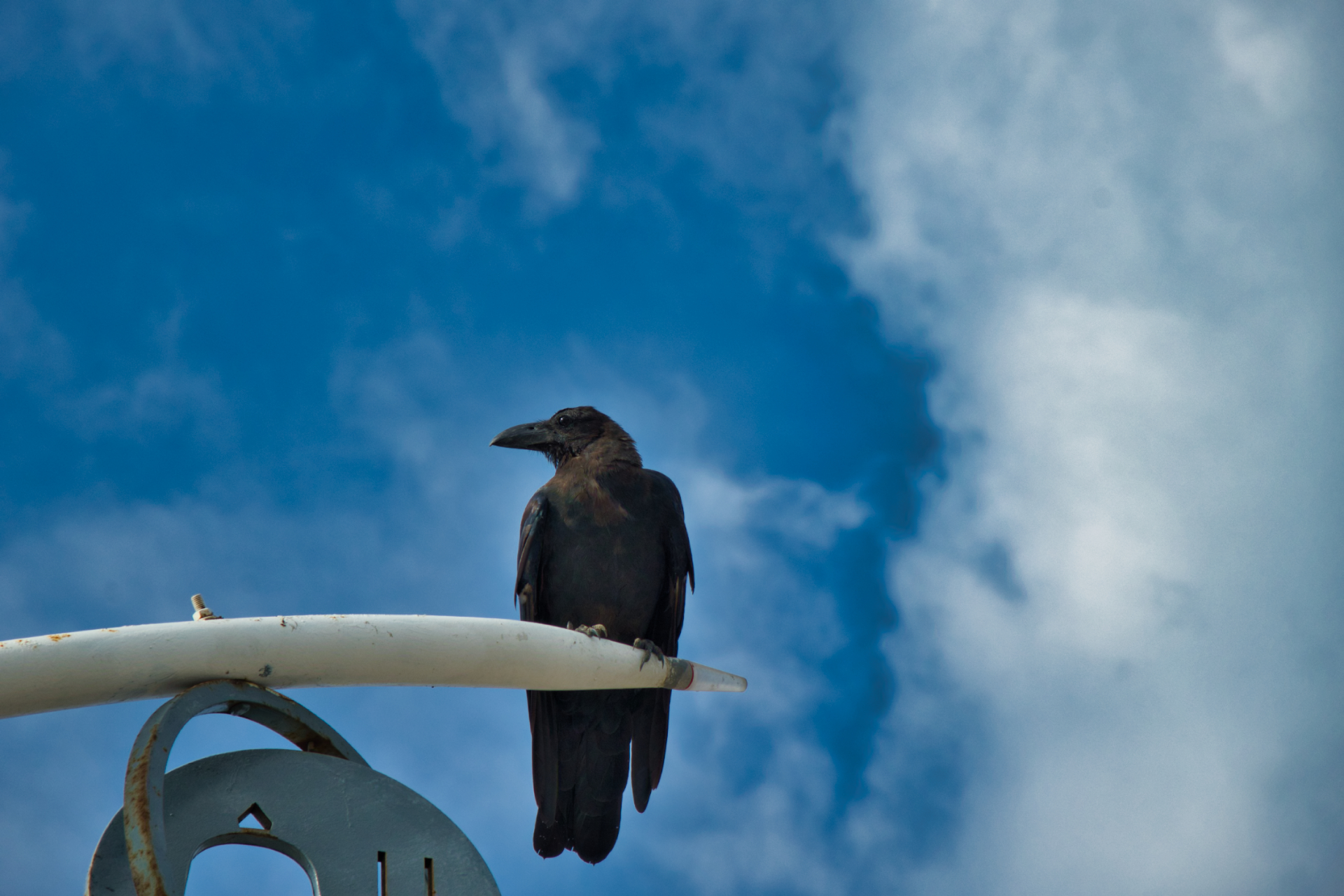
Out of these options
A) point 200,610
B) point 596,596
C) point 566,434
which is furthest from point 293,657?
point 566,434

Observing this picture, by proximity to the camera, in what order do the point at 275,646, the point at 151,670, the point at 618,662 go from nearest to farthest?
the point at 151,670 → the point at 275,646 → the point at 618,662

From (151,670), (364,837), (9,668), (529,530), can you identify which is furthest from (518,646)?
(529,530)

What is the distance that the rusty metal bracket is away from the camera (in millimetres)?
1933

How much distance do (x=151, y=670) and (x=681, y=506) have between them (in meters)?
4.55

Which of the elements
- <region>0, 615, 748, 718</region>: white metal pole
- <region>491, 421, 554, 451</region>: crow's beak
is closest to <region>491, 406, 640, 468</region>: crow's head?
<region>491, 421, 554, 451</region>: crow's beak

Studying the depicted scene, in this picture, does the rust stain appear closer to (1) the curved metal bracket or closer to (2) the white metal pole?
(1) the curved metal bracket

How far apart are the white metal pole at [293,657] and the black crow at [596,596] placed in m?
2.51

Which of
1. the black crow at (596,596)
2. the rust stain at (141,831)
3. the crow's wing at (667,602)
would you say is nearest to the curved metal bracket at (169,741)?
the rust stain at (141,831)

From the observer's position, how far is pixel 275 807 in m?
2.10

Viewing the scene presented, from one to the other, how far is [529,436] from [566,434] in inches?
10.1

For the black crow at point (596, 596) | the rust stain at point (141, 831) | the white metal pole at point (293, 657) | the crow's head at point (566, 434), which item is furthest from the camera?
the crow's head at point (566, 434)

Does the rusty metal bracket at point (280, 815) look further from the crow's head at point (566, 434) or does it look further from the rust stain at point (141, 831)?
the crow's head at point (566, 434)

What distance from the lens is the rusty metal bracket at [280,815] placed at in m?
1.93

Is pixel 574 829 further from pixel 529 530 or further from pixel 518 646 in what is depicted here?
→ pixel 518 646
